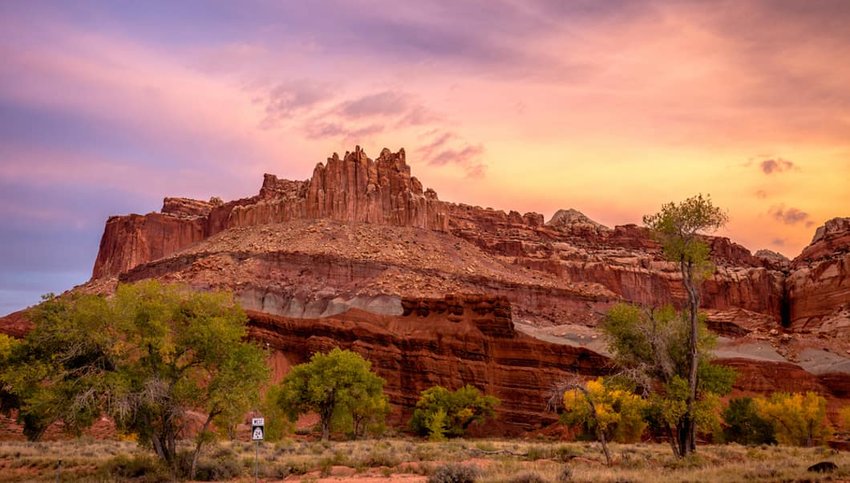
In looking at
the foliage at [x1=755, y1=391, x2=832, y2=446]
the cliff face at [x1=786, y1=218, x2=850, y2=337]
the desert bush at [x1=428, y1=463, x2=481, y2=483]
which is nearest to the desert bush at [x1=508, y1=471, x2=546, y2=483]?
the desert bush at [x1=428, y1=463, x2=481, y2=483]

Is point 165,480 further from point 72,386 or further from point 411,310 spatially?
point 411,310

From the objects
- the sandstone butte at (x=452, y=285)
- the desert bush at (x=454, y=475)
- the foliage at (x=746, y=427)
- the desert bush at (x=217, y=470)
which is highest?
the sandstone butte at (x=452, y=285)

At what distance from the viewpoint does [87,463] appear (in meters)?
30.0

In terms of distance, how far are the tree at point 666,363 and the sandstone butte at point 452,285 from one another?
27465mm

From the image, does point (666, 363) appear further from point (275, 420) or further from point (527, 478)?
point (275, 420)

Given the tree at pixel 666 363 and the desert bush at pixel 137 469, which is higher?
the tree at pixel 666 363

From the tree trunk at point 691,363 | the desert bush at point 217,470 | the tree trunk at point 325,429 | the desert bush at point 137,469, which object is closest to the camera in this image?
the desert bush at point 137,469

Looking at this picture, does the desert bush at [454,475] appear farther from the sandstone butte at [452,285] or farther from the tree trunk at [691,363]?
the sandstone butte at [452,285]

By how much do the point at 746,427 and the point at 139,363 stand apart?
5272 cm

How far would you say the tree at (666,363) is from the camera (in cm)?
2800

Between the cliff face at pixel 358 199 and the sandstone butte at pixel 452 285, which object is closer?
the sandstone butte at pixel 452 285

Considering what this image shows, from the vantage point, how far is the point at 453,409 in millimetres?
67250

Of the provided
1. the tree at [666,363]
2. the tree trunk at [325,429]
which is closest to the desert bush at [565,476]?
the tree at [666,363]

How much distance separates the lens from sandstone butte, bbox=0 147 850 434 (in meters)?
81.9
